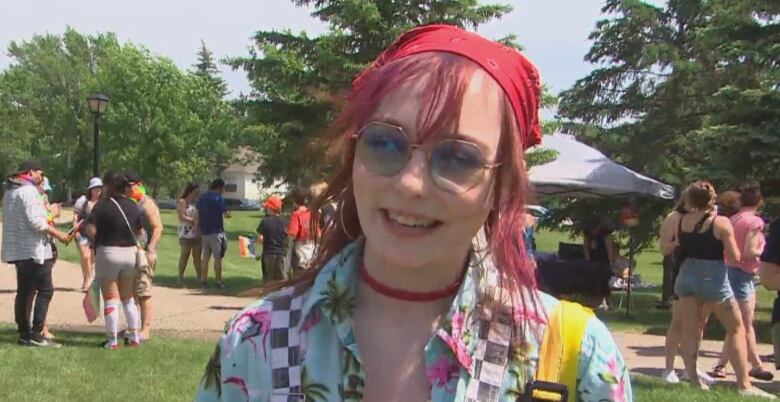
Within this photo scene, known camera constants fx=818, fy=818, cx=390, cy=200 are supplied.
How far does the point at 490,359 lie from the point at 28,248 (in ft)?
24.4

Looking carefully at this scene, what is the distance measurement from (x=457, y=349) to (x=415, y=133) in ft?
1.25

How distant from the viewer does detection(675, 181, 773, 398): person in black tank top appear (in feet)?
22.7

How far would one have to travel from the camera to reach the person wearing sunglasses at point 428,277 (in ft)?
4.62

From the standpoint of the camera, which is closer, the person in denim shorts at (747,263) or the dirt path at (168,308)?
the person in denim shorts at (747,263)

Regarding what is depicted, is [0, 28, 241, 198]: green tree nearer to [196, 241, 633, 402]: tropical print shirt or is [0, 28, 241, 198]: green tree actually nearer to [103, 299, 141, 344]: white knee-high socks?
[103, 299, 141, 344]: white knee-high socks

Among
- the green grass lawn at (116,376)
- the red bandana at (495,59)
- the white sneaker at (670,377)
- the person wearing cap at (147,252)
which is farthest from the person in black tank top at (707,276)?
the red bandana at (495,59)

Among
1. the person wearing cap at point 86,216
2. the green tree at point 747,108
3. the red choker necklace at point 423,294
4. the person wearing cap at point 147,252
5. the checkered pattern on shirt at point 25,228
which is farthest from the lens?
the person wearing cap at point 86,216

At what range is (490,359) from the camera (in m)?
1.42

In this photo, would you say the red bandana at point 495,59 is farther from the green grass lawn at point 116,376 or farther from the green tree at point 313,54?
the green tree at point 313,54

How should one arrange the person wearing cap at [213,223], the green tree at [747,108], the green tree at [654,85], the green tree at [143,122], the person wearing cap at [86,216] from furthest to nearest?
the green tree at [143,122] → the green tree at [654,85] → the person wearing cap at [213,223] → the person wearing cap at [86,216] → the green tree at [747,108]

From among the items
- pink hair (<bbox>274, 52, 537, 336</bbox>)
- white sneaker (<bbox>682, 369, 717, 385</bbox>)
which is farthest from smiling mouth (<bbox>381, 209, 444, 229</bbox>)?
white sneaker (<bbox>682, 369, 717, 385</bbox>)

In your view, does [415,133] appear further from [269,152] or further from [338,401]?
[269,152]

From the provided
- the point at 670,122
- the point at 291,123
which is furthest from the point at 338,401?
the point at 670,122

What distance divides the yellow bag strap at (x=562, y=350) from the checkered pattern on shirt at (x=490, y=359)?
0.06m
